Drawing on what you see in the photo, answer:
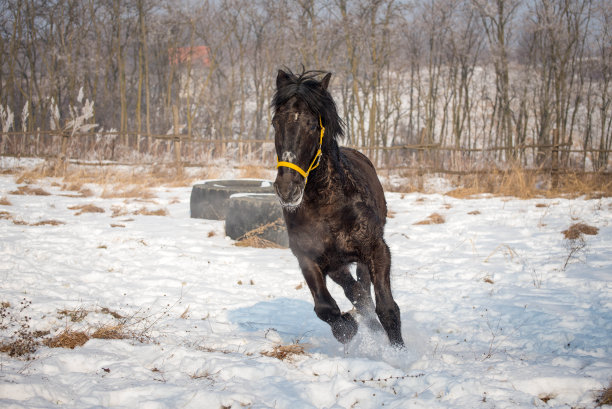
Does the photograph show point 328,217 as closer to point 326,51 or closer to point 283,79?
point 283,79

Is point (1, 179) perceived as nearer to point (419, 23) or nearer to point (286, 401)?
point (286, 401)

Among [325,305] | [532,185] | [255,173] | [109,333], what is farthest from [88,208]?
[532,185]

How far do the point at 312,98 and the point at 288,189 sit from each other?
61 centimetres

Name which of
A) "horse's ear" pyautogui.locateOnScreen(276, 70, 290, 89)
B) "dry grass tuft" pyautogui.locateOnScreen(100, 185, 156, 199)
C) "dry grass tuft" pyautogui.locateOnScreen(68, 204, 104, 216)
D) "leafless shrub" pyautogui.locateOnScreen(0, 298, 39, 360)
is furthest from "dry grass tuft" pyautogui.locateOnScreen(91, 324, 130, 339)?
"dry grass tuft" pyautogui.locateOnScreen(100, 185, 156, 199)

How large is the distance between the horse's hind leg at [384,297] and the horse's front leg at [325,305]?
0.24 m

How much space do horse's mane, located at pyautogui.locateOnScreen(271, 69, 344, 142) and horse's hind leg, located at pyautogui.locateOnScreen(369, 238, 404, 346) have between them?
866mm

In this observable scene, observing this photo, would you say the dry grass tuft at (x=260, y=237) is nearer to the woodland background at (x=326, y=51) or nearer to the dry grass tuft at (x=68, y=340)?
the dry grass tuft at (x=68, y=340)

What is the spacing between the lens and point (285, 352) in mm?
2578

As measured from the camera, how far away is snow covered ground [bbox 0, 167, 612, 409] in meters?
1.97

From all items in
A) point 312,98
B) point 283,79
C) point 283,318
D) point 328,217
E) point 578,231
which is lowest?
point 283,318

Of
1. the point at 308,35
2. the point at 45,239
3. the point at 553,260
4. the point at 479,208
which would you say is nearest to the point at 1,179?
the point at 45,239

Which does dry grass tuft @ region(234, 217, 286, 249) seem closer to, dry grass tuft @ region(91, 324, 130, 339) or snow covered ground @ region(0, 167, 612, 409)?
snow covered ground @ region(0, 167, 612, 409)

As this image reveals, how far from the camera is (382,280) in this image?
2.76 m

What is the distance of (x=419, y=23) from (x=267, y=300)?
25631 millimetres
